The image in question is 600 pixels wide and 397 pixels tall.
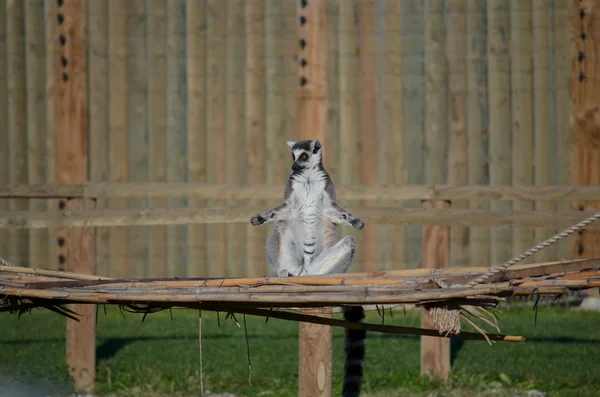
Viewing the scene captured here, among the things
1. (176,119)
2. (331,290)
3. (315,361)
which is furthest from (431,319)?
(176,119)

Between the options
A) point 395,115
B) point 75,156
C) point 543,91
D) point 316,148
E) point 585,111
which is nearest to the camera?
point 316,148

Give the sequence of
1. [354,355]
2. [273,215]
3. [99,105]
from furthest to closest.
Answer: [99,105], [273,215], [354,355]

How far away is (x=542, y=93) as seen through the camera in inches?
311

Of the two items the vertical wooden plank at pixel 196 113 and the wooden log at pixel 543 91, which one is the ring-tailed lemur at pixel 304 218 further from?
the wooden log at pixel 543 91

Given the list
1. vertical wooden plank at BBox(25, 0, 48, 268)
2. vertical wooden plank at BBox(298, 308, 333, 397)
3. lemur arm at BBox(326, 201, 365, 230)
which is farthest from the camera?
vertical wooden plank at BBox(25, 0, 48, 268)

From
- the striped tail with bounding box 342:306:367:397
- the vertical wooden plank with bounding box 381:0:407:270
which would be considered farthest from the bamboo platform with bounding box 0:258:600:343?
the vertical wooden plank with bounding box 381:0:407:270

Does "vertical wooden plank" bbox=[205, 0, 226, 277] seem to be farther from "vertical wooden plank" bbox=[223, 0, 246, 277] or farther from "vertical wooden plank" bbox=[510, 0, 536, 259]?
"vertical wooden plank" bbox=[510, 0, 536, 259]

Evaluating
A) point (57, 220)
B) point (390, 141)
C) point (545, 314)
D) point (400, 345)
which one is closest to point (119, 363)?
point (57, 220)

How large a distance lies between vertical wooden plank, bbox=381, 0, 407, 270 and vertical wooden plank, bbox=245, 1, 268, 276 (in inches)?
37.2

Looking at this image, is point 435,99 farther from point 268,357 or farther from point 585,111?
point 268,357

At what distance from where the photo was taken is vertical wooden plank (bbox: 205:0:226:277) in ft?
26.1

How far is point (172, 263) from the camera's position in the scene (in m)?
7.98

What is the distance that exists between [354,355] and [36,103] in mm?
4387

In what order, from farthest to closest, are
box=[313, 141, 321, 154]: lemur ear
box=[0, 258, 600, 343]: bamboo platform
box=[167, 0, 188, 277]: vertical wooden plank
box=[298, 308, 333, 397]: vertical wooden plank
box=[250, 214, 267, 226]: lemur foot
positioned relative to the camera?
1. box=[167, 0, 188, 277]: vertical wooden plank
2. box=[298, 308, 333, 397]: vertical wooden plank
3. box=[313, 141, 321, 154]: lemur ear
4. box=[250, 214, 267, 226]: lemur foot
5. box=[0, 258, 600, 343]: bamboo platform
